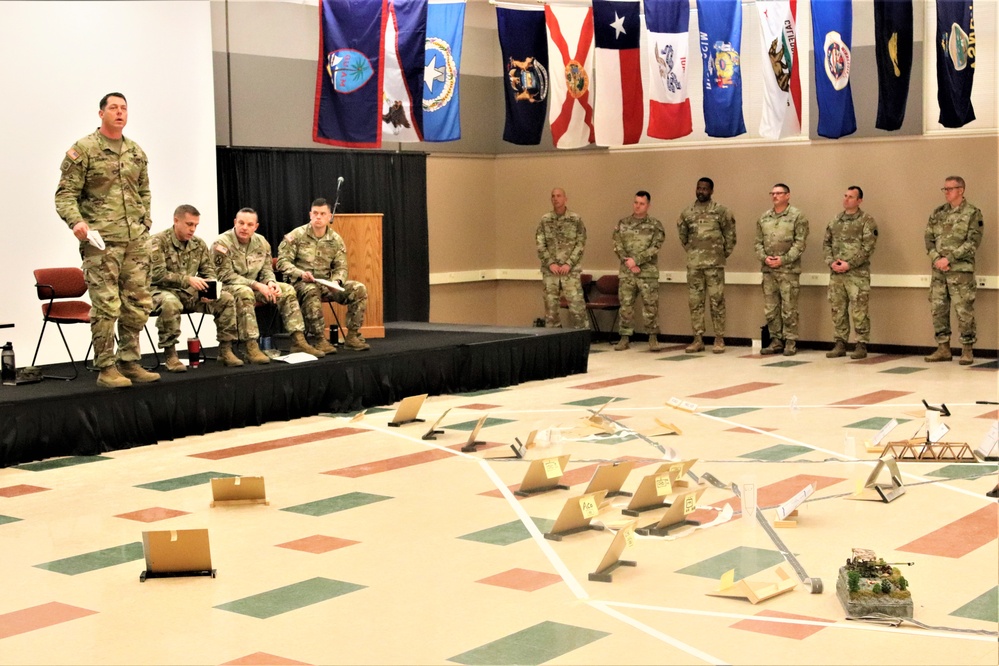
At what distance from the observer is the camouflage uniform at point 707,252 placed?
13016 millimetres

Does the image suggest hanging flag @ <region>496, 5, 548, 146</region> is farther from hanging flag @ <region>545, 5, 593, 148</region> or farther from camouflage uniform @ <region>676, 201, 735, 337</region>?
camouflage uniform @ <region>676, 201, 735, 337</region>

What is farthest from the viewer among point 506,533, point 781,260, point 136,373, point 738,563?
point 781,260

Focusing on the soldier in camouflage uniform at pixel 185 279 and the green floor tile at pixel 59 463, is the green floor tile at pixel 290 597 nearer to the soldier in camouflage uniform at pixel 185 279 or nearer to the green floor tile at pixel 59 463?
the green floor tile at pixel 59 463

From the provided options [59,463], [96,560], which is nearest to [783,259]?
[59,463]

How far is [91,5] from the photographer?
9930 mm

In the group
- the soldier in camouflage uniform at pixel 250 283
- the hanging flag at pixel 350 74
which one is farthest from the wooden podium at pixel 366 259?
the soldier in camouflage uniform at pixel 250 283

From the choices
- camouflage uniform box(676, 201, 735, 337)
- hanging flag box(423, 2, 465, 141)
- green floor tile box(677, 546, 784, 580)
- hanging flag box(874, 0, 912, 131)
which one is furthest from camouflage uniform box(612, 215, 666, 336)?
green floor tile box(677, 546, 784, 580)

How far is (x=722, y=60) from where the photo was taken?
12.0 m

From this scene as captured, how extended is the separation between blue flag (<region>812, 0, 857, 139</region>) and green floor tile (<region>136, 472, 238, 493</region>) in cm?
712

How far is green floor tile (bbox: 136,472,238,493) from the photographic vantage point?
6.72 metres

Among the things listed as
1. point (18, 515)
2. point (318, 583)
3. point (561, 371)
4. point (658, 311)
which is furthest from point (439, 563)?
point (658, 311)

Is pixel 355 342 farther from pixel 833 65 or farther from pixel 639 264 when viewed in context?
pixel 833 65

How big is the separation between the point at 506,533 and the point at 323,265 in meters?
5.13

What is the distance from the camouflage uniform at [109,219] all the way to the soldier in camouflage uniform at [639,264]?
6.61 metres
